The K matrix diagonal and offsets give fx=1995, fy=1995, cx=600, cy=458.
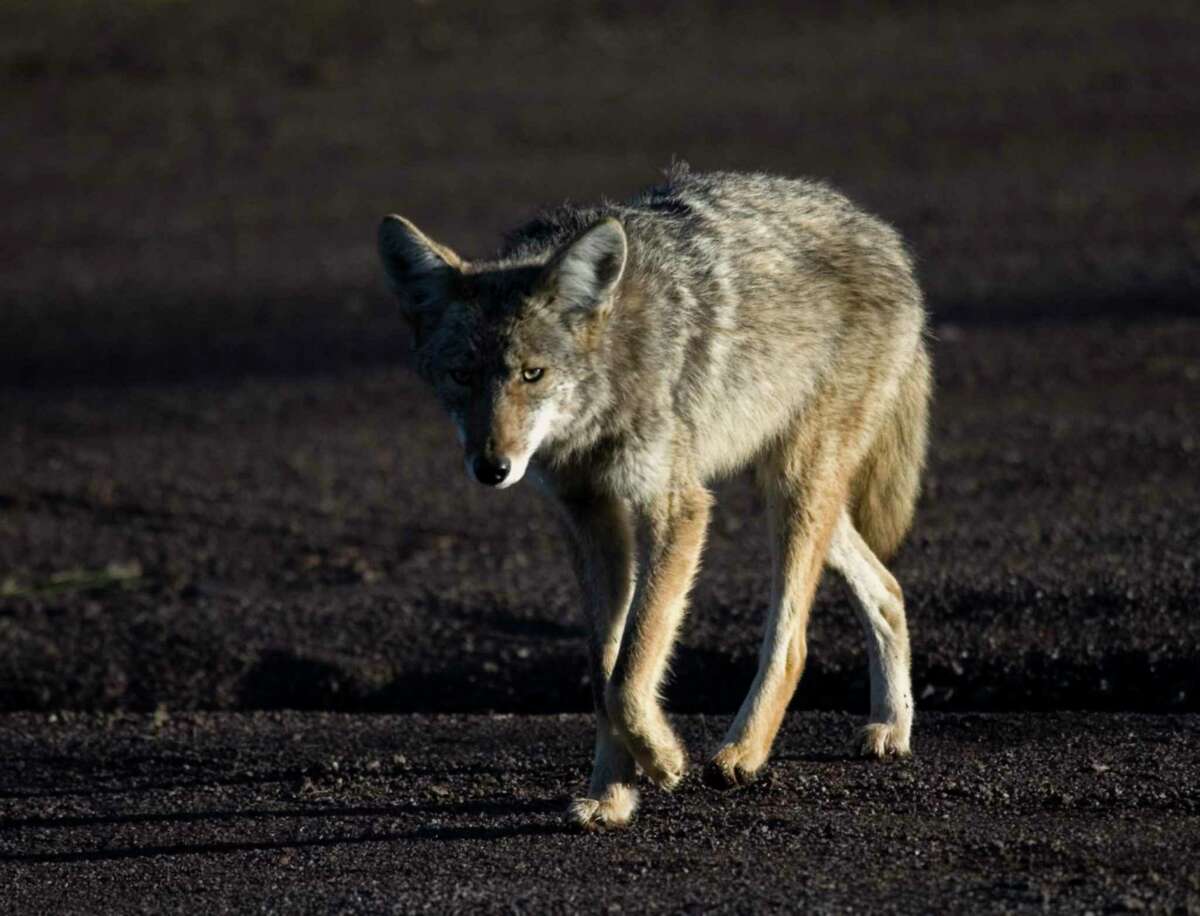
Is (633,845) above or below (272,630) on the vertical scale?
above

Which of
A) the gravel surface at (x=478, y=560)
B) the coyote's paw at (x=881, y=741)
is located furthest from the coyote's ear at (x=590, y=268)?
the gravel surface at (x=478, y=560)

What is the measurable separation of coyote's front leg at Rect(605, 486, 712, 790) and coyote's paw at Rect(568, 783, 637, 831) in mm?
103

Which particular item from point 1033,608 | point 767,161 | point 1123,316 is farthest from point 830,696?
point 767,161

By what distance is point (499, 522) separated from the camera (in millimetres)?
9820

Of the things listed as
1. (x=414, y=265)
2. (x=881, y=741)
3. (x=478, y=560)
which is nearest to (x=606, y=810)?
(x=881, y=741)

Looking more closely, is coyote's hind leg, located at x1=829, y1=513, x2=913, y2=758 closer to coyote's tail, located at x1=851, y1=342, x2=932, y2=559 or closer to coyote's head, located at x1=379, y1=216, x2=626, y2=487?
coyote's tail, located at x1=851, y1=342, x2=932, y2=559

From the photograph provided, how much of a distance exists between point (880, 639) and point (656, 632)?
106 centimetres

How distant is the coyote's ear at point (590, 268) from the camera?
5922 millimetres

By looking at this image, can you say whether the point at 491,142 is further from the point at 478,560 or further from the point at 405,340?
the point at 478,560

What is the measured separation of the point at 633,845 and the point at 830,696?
6.23ft

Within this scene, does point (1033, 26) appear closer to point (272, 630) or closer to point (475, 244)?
point (475, 244)

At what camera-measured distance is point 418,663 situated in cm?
785

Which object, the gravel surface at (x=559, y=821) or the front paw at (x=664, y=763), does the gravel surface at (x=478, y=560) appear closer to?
the gravel surface at (x=559, y=821)

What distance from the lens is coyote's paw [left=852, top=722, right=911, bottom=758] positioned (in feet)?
21.1
